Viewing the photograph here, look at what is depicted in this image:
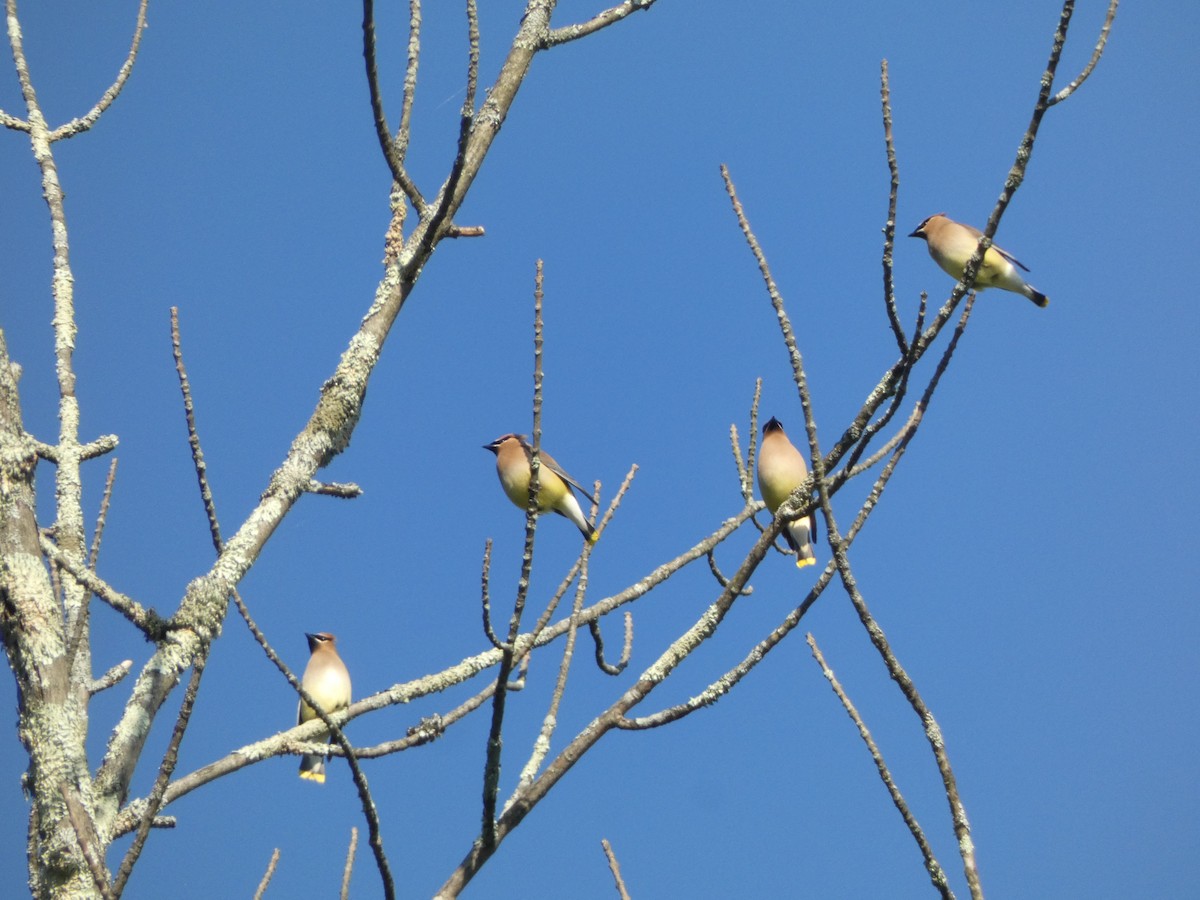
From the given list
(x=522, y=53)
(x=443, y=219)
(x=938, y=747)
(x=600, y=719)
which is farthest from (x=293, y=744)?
(x=522, y=53)

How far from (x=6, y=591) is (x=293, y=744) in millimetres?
945

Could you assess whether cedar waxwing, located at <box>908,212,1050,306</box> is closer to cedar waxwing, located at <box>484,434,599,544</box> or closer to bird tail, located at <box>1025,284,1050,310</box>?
bird tail, located at <box>1025,284,1050,310</box>

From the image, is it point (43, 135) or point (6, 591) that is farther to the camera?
point (43, 135)

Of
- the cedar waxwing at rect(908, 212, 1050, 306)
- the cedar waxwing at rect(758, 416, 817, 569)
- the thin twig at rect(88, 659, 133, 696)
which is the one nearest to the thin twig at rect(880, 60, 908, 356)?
the thin twig at rect(88, 659, 133, 696)

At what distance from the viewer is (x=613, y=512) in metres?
3.06

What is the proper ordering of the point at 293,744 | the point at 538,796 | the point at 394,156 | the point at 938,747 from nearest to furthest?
1. the point at 938,747
2. the point at 538,796
3. the point at 394,156
4. the point at 293,744

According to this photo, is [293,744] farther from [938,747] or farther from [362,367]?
[938,747]

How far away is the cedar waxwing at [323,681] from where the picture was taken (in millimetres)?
7852

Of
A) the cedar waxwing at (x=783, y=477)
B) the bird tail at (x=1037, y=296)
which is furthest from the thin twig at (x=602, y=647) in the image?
the bird tail at (x=1037, y=296)

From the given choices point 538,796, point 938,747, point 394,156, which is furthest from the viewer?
point 394,156

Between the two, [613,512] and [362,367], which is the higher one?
[362,367]

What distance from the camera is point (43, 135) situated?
307 cm

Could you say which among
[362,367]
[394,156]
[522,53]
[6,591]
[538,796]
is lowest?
[538,796]

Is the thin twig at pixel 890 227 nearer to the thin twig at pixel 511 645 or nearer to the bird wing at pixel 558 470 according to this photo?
the thin twig at pixel 511 645
